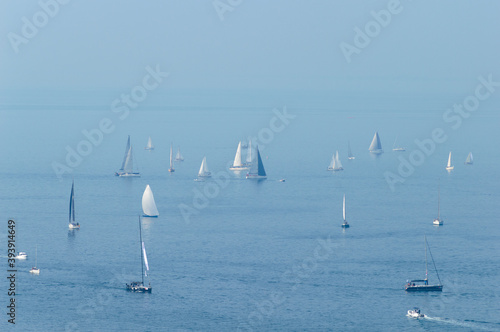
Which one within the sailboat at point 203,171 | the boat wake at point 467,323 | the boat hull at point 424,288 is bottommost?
the boat wake at point 467,323

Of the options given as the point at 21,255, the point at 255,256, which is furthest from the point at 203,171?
the point at 21,255

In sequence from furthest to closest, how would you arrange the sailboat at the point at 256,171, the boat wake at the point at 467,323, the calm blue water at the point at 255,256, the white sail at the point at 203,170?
the sailboat at the point at 256,171 → the white sail at the point at 203,170 → the calm blue water at the point at 255,256 → the boat wake at the point at 467,323

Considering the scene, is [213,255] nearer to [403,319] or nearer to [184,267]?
[184,267]

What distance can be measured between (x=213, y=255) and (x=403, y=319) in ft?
101

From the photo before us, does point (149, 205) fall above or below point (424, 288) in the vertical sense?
above

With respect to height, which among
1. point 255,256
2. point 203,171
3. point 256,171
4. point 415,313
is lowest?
point 415,313

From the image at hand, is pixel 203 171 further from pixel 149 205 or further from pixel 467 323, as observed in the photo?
pixel 467 323

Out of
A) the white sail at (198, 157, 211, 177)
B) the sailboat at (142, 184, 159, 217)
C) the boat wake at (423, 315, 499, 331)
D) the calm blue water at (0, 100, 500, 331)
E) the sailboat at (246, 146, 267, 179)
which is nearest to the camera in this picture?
the boat wake at (423, 315, 499, 331)

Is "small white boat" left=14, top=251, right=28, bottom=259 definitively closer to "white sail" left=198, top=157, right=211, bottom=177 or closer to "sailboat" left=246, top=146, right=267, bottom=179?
"white sail" left=198, top=157, right=211, bottom=177

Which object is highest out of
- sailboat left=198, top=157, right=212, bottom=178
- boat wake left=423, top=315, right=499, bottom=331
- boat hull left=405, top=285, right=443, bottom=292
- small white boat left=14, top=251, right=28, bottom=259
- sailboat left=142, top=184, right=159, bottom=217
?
sailboat left=198, top=157, right=212, bottom=178

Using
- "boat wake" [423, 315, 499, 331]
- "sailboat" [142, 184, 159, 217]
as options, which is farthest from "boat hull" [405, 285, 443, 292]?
"sailboat" [142, 184, 159, 217]

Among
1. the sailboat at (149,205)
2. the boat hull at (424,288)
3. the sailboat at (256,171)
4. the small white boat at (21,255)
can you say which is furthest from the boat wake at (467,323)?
the sailboat at (256,171)

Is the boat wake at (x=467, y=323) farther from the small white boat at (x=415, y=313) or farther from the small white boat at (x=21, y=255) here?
the small white boat at (x=21, y=255)

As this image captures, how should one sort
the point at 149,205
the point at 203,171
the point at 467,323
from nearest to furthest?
the point at 467,323
the point at 149,205
the point at 203,171
